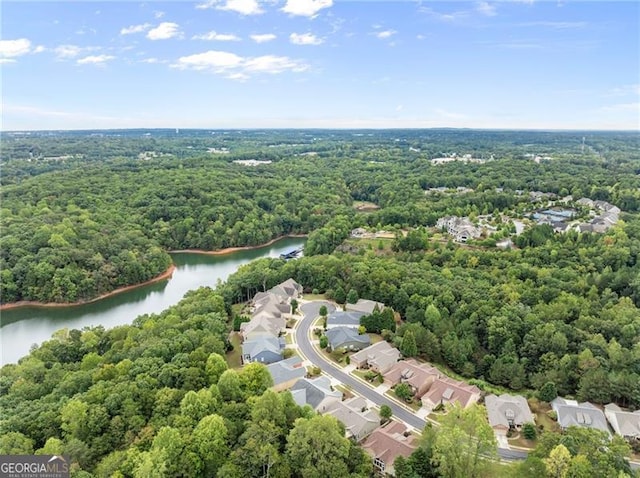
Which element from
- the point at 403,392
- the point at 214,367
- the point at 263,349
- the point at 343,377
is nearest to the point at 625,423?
the point at 403,392

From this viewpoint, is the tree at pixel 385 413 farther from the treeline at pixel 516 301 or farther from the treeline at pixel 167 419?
the treeline at pixel 516 301

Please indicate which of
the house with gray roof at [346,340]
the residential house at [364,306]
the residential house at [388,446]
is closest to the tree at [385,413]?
the residential house at [388,446]

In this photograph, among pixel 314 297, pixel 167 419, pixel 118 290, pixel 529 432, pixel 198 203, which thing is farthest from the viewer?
pixel 198 203

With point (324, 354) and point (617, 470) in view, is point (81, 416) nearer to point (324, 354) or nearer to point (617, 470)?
point (324, 354)

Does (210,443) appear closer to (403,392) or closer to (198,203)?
(403,392)

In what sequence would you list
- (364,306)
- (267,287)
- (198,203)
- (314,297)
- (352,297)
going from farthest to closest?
(198,203) → (267,287) → (314,297) → (352,297) → (364,306)

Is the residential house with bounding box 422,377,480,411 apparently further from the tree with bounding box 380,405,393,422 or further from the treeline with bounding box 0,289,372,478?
the treeline with bounding box 0,289,372,478

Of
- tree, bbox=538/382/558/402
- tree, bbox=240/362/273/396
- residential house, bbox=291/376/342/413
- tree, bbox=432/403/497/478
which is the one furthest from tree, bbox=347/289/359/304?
tree, bbox=432/403/497/478
